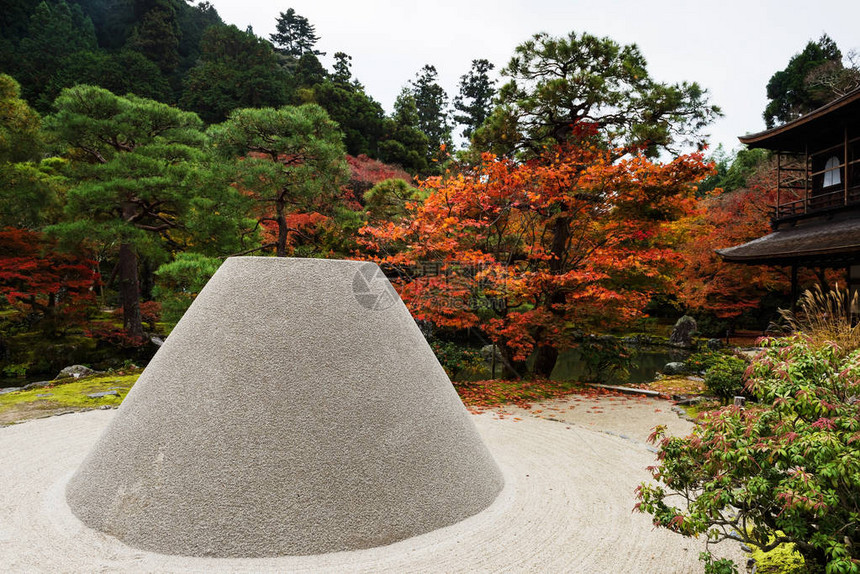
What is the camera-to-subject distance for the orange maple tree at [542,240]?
955 cm

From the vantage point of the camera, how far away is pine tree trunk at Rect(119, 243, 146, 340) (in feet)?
46.0

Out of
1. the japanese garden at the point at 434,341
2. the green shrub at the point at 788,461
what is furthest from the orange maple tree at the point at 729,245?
the green shrub at the point at 788,461

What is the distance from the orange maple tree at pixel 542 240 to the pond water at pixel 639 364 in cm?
432

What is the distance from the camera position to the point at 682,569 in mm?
3404

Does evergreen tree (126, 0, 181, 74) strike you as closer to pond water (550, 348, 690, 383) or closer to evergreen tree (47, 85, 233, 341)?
evergreen tree (47, 85, 233, 341)

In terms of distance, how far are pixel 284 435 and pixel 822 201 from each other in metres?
16.5

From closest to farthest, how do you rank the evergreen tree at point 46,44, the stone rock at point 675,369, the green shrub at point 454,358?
1. the green shrub at point 454,358
2. the stone rock at point 675,369
3. the evergreen tree at point 46,44

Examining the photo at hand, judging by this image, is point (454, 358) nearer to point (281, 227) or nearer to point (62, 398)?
point (281, 227)

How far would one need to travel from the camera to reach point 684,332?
22578 mm

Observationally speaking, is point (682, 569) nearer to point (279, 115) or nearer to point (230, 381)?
point (230, 381)

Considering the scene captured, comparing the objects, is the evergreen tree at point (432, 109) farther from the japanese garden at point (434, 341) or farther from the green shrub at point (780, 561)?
the green shrub at point (780, 561)

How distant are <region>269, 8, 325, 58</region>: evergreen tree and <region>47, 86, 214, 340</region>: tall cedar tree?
40.5 metres

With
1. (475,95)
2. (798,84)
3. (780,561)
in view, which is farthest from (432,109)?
(780,561)

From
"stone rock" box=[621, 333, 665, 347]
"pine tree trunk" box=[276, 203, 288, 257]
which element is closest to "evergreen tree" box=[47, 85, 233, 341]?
"pine tree trunk" box=[276, 203, 288, 257]
